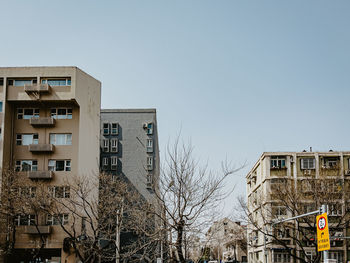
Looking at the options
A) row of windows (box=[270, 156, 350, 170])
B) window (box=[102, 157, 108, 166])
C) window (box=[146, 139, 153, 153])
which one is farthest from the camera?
window (box=[146, 139, 153, 153])

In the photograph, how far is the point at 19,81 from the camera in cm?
4534

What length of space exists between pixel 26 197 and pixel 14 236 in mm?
4947

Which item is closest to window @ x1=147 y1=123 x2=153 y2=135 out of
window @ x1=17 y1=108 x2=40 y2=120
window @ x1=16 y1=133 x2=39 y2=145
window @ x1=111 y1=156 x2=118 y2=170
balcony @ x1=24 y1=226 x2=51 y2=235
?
window @ x1=111 y1=156 x2=118 y2=170

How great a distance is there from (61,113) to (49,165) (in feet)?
16.3

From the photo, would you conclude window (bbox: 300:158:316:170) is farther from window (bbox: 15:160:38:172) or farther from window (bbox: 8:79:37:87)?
window (bbox: 8:79:37:87)

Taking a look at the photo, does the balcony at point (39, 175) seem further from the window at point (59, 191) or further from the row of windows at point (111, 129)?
the row of windows at point (111, 129)

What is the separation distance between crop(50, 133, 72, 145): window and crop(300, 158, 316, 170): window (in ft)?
89.1

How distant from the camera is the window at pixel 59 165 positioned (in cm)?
4422

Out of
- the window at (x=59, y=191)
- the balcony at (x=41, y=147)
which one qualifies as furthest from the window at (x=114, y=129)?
the window at (x=59, y=191)

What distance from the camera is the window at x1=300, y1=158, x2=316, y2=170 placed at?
56.6 metres

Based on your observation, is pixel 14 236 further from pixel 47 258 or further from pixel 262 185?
pixel 262 185

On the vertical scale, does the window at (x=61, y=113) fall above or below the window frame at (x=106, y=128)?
below

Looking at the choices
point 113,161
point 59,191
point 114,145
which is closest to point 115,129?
point 114,145

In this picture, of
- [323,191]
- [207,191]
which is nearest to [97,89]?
[323,191]
